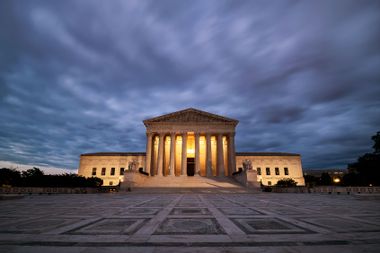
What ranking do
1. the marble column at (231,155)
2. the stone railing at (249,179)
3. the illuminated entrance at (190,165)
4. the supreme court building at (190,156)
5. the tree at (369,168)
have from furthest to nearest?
the illuminated entrance at (190,165), the marble column at (231,155), the supreme court building at (190,156), the tree at (369,168), the stone railing at (249,179)

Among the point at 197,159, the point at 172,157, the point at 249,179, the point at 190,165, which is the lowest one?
the point at 249,179

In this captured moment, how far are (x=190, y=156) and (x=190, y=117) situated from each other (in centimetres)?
1110

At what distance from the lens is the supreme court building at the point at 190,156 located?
42250 millimetres

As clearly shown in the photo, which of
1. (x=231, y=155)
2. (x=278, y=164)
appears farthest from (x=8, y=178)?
(x=278, y=164)

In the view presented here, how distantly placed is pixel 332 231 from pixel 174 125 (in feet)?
132

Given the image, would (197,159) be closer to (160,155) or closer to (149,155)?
(160,155)

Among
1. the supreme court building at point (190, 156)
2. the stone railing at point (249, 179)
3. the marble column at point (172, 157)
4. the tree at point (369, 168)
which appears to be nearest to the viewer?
the stone railing at point (249, 179)

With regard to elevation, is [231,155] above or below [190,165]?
above

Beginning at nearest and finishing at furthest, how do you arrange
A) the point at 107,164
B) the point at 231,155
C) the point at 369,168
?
the point at 369,168 → the point at 231,155 → the point at 107,164

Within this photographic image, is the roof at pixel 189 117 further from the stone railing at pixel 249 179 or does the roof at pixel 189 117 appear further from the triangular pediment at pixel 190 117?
the stone railing at pixel 249 179

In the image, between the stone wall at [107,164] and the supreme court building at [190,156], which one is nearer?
the supreme court building at [190,156]

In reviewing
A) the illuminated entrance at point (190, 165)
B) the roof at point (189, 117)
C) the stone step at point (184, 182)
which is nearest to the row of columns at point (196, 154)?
the roof at point (189, 117)

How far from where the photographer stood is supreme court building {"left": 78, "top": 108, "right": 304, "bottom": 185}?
42250mm

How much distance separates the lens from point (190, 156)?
162 feet
